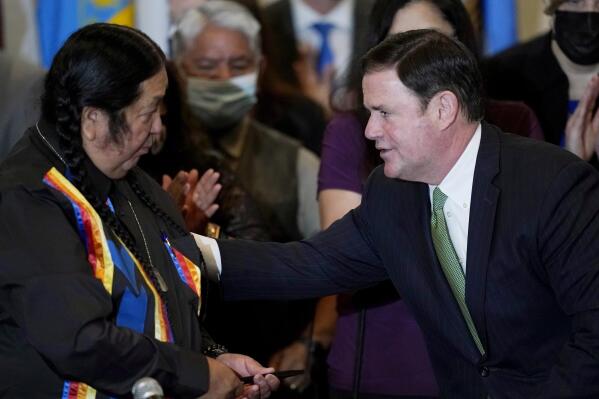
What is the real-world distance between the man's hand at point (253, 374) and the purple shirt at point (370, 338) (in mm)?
706

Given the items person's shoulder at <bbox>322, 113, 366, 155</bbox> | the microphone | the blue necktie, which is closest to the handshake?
the microphone

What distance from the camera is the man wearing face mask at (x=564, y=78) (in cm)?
407

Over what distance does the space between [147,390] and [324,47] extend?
11.5 feet

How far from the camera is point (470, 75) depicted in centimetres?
306

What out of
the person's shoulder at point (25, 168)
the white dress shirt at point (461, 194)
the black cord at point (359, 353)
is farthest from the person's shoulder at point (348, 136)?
the person's shoulder at point (25, 168)

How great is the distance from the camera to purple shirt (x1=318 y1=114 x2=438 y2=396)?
3.67m

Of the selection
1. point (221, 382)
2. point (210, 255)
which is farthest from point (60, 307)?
point (210, 255)

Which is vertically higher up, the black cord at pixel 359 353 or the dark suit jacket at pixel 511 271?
the dark suit jacket at pixel 511 271

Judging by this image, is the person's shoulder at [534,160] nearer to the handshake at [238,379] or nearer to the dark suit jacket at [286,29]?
the handshake at [238,379]

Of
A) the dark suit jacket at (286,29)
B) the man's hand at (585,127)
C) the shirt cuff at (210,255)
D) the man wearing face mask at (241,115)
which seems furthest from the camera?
the dark suit jacket at (286,29)

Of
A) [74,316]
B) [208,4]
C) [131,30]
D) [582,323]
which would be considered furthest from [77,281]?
[208,4]

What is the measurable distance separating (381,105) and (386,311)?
84 centimetres

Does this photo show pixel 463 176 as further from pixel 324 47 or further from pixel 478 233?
pixel 324 47

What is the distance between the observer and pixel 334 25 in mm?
5801
